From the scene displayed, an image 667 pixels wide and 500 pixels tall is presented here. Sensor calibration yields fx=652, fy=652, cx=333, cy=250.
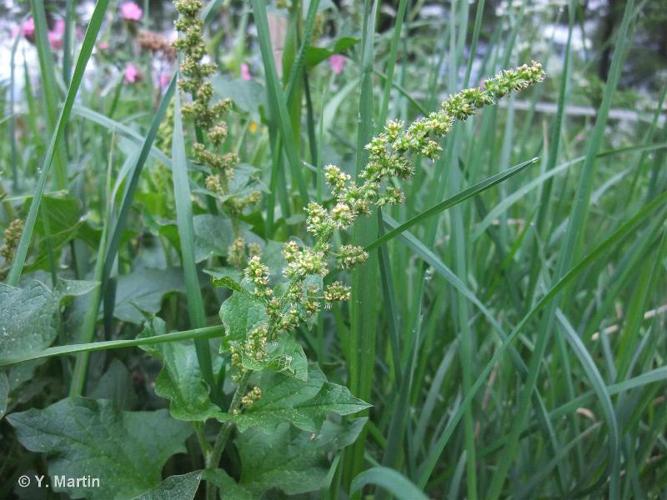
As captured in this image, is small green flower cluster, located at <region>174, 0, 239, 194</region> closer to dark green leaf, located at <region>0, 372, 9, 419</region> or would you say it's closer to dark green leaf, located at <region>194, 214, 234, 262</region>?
dark green leaf, located at <region>194, 214, 234, 262</region>

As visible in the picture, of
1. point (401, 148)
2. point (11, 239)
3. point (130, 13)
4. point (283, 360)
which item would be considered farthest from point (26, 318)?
point (130, 13)

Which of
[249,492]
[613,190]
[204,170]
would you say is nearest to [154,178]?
[204,170]

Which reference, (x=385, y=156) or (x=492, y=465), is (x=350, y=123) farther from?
(x=385, y=156)

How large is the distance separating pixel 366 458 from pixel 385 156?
443mm

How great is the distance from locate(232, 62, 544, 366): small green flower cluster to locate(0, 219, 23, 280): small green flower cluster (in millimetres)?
365

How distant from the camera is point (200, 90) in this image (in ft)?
2.76

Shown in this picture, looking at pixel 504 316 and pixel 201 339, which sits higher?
pixel 201 339

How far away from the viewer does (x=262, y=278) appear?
64 centimetres

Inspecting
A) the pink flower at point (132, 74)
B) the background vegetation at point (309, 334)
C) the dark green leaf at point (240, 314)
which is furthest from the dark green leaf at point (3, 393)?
the pink flower at point (132, 74)

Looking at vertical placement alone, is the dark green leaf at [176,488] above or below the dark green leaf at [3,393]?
below

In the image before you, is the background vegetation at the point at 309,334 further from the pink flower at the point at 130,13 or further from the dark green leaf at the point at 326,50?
the pink flower at the point at 130,13

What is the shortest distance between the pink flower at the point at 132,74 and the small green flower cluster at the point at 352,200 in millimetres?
1463

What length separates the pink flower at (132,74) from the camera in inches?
77.1

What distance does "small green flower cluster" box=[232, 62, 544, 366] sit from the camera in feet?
1.96
